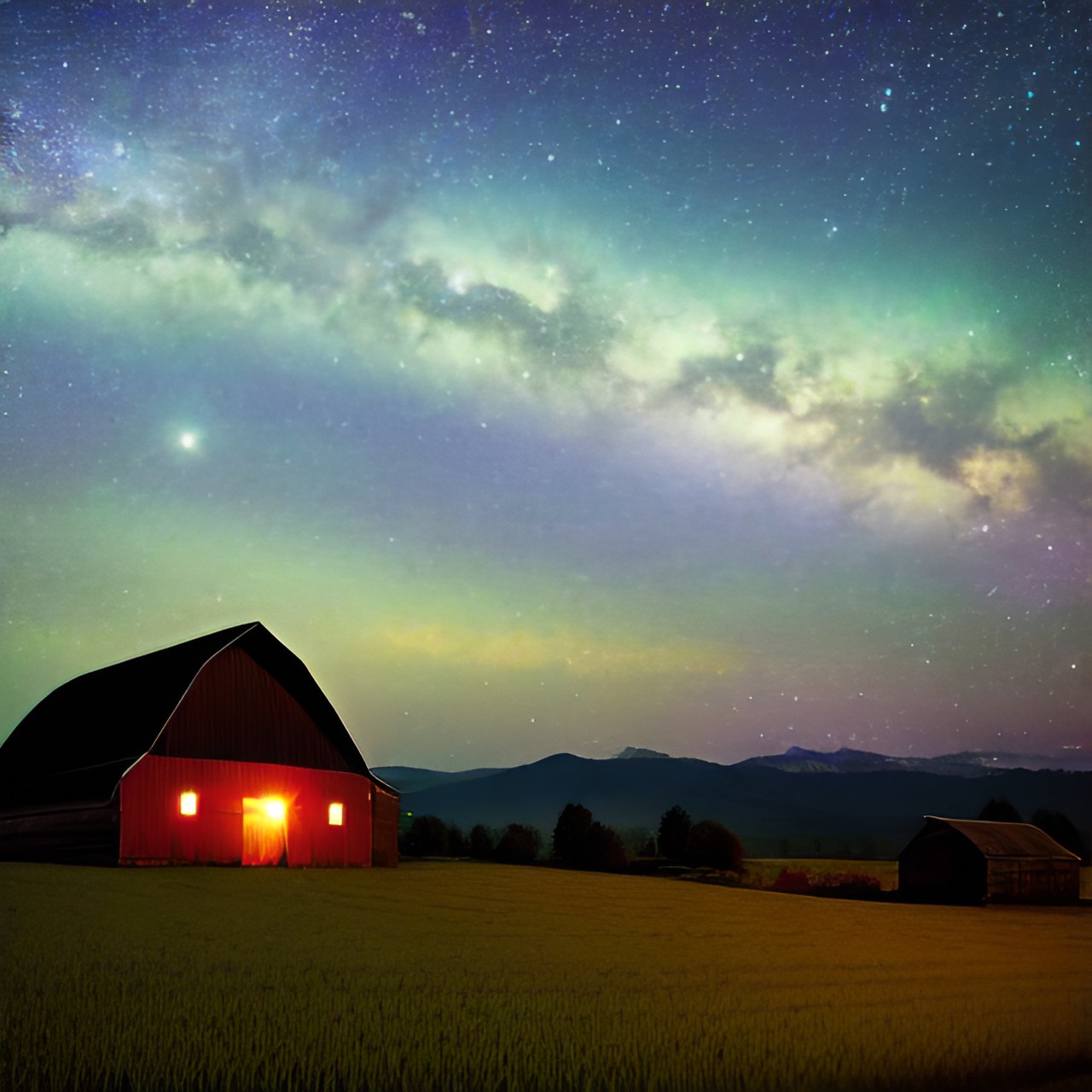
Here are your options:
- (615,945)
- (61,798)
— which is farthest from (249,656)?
(615,945)

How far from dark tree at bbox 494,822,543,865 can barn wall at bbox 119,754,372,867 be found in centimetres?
2748

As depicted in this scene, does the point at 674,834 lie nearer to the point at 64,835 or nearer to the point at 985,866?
the point at 985,866

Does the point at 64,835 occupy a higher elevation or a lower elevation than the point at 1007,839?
higher

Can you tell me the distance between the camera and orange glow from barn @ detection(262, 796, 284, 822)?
3994 centimetres

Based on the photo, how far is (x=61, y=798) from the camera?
38.3 meters

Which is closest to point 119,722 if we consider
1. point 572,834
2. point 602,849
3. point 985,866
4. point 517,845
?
point 517,845

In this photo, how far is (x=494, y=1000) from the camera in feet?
43.9

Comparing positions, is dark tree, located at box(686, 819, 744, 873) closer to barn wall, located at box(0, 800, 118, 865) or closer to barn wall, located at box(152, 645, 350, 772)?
barn wall, located at box(152, 645, 350, 772)

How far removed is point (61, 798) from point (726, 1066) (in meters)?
33.2

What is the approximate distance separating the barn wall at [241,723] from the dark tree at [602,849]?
3317 cm

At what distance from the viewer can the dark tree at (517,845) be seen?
70.6 meters

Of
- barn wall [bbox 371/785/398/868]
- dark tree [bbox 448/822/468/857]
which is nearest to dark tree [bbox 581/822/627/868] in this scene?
dark tree [bbox 448/822/468/857]

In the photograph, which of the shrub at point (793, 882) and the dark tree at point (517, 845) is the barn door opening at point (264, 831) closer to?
the shrub at point (793, 882)

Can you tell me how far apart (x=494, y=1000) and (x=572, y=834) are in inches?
2482
